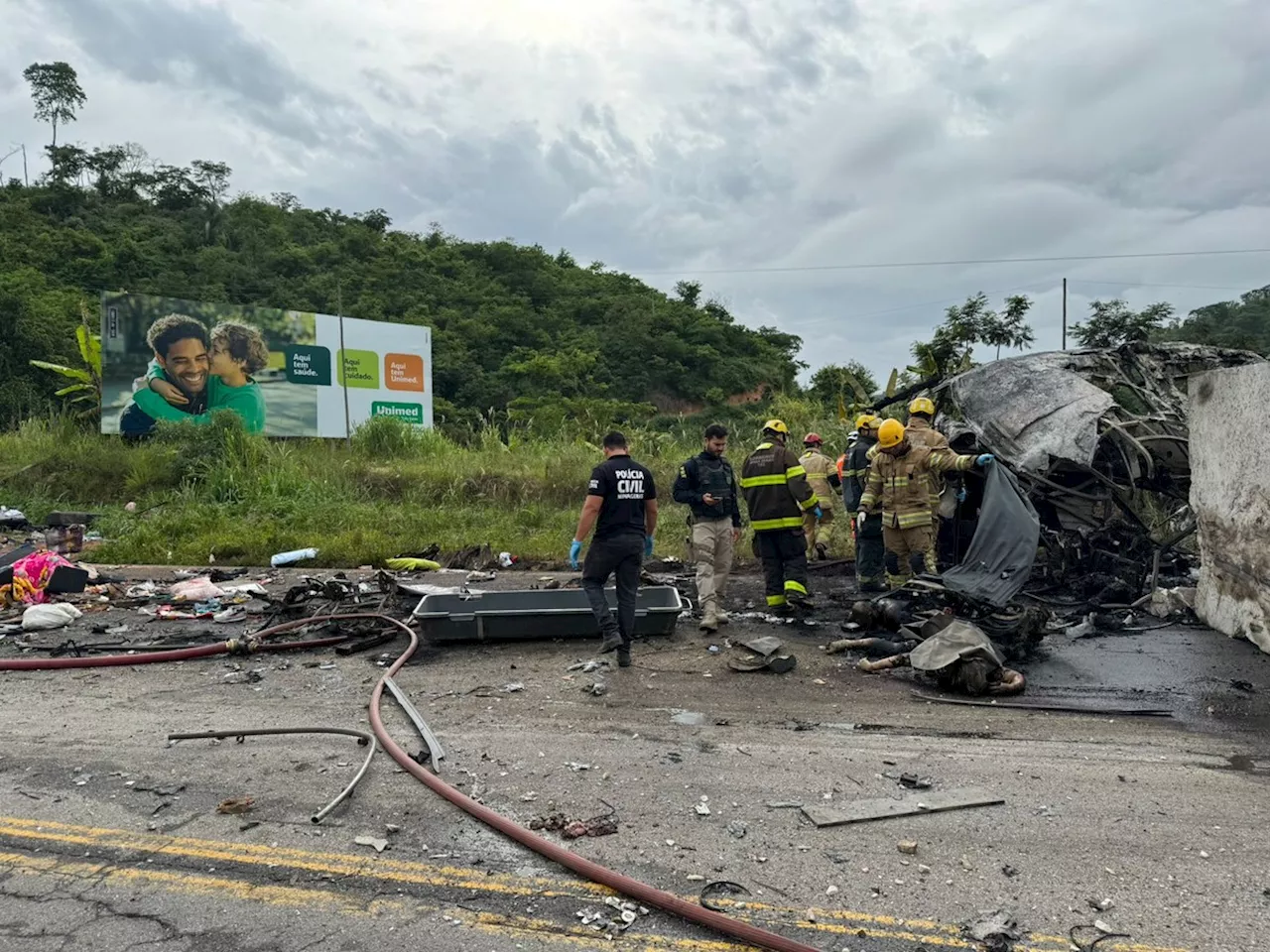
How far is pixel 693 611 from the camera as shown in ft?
26.2

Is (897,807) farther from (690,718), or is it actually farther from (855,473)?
(855,473)

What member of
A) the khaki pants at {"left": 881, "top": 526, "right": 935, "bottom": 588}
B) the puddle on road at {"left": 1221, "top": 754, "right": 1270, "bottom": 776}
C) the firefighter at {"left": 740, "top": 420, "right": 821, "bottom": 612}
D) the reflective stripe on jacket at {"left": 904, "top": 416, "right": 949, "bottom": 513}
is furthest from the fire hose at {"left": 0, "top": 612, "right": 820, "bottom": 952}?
the reflective stripe on jacket at {"left": 904, "top": 416, "right": 949, "bottom": 513}

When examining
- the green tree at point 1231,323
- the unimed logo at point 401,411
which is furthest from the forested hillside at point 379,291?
the green tree at point 1231,323

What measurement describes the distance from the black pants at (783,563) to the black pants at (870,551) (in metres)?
1.04

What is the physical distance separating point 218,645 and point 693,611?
4119mm

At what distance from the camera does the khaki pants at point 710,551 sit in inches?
290

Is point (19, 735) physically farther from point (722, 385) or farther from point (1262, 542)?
point (722, 385)

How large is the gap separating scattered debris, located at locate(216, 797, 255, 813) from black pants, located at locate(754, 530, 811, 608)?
496cm

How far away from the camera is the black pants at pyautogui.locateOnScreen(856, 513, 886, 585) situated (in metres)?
8.31

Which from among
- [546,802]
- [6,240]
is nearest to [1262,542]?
[546,802]

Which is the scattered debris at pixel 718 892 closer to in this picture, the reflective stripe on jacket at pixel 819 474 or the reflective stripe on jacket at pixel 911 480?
the reflective stripe on jacket at pixel 911 480

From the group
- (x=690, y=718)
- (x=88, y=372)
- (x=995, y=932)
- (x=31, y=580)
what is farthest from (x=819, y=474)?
(x=88, y=372)

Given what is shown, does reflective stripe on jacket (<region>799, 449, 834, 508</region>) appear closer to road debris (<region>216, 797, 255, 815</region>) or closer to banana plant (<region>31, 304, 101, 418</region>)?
road debris (<region>216, 797, 255, 815</region>)

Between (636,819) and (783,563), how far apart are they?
4.43m
